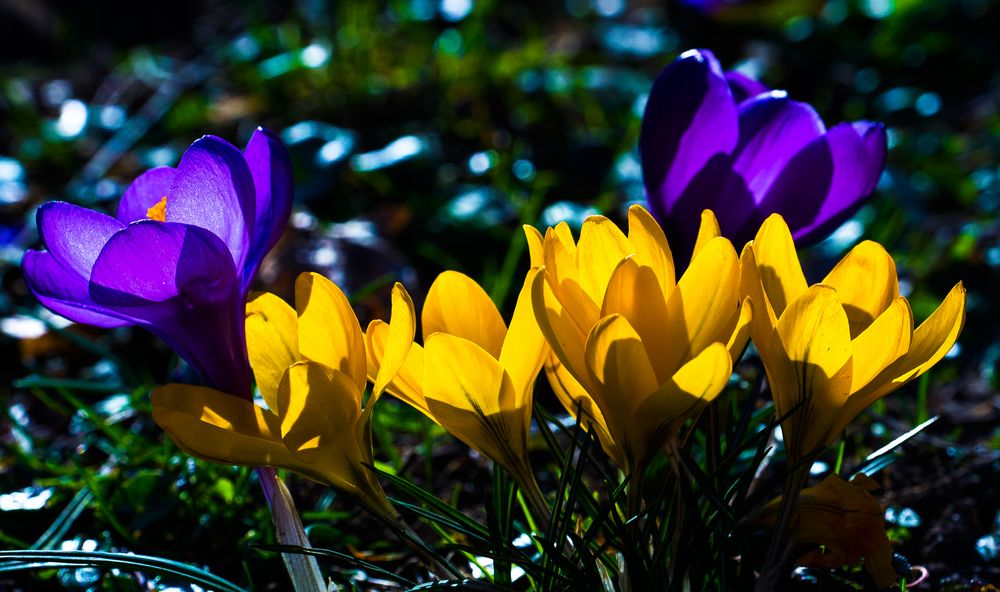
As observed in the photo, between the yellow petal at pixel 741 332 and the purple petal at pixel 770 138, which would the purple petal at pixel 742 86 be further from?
the yellow petal at pixel 741 332

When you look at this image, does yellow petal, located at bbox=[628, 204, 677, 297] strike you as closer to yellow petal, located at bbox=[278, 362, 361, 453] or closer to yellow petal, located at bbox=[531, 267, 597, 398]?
yellow petal, located at bbox=[531, 267, 597, 398]

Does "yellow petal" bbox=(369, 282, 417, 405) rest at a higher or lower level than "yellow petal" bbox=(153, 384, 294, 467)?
higher

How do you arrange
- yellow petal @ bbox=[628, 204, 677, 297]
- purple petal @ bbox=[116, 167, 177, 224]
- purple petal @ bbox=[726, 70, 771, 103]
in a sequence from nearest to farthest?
yellow petal @ bbox=[628, 204, 677, 297] < purple petal @ bbox=[116, 167, 177, 224] < purple petal @ bbox=[726, 70, 771, 103]

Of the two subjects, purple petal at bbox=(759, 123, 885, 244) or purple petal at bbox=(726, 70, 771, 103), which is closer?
purple petal at bbox=(759, 123, 885, 244)

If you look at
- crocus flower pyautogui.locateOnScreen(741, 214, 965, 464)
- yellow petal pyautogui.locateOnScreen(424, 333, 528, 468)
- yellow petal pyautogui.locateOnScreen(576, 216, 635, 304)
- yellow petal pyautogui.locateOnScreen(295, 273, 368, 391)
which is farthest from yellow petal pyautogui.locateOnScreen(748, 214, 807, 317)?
yellow petal pyautogui.locateOnScreen(295, 273, 368, 391)

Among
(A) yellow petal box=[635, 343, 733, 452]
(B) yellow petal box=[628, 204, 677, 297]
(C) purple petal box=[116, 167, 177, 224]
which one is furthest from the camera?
(C) purple petal box=[116, 167, 177, 224]

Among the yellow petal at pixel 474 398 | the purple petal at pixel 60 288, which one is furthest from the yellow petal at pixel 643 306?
the purple petal at pixel 60 288

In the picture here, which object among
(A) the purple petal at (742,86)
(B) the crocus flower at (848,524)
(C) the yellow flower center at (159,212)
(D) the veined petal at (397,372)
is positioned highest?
(A) the purple petal at (742,86)

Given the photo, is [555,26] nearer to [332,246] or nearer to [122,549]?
[332,246]
